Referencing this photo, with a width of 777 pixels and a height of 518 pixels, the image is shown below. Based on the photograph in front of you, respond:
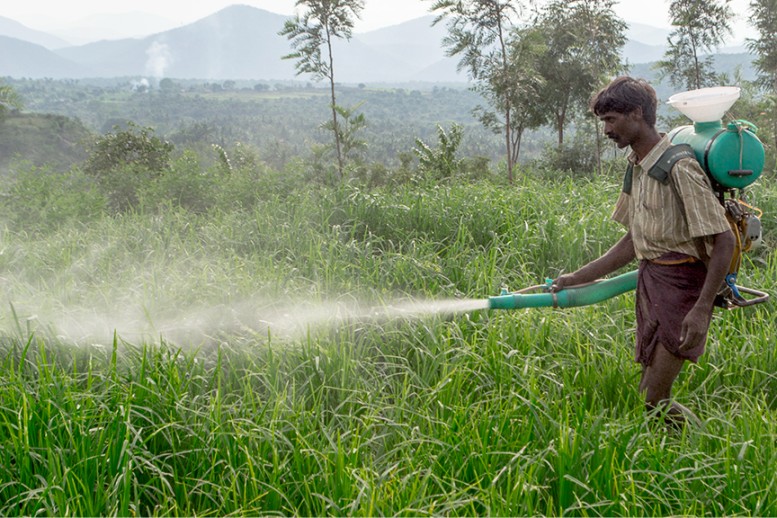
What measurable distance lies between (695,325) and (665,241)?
1.12 ft

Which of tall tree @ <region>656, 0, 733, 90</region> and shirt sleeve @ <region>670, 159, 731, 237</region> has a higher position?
tall tree @ <region>656, 0, 733, 90</region>

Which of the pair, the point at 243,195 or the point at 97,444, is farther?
the point at 243,195

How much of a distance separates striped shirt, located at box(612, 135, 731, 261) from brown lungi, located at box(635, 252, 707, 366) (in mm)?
52

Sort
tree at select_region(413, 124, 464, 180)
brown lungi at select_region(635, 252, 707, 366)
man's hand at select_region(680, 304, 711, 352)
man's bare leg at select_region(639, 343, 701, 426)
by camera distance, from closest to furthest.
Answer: man's hand at select_region(680, 304, 711, 352) → brown lungi at select_region(635, 252, 707, 366) → man's bare leg at select_region(639, 343, 701, 426) → tree at select_region(413, 124, 464, 180)

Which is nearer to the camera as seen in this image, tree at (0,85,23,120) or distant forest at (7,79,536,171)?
tree at (0,85,23,120)

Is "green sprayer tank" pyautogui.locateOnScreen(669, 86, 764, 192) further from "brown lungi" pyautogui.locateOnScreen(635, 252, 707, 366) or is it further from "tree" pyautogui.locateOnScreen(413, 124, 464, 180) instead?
"tree" pyautogui.locateOnScreen(413, 124, 464, 180)

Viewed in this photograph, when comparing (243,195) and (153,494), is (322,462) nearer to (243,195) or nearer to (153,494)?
(153,494)

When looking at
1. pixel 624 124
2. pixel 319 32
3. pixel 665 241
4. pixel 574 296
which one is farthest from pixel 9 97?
pixel 665 241

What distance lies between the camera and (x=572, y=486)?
7.63 feet

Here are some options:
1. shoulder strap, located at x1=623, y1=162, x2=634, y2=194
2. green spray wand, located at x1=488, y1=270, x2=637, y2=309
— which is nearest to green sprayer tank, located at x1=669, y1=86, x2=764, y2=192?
shoulder strap, located at x1=623, y1=162, x2=634, y2=194

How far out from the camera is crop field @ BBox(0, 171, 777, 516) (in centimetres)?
235

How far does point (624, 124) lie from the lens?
2533 mm

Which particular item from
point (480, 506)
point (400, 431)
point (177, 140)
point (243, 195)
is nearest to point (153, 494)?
point (400, 431)

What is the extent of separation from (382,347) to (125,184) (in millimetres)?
7481
